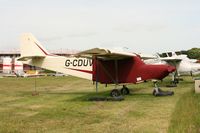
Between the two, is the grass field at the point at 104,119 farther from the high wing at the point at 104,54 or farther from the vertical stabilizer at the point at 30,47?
the vertical stabilizer at the point at 30,47

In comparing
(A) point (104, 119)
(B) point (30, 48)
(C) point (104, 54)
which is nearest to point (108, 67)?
(C) point (104, 54)

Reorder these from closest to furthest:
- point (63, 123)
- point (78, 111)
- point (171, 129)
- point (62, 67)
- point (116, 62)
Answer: point (171, 129)
point (63, 123)
point (78, 111)
point (116, 62)
point (62, 67)

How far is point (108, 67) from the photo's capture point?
18.1 meters

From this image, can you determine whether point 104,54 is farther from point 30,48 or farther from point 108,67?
point 30,48

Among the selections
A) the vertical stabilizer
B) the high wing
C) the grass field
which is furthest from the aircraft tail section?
the grass field

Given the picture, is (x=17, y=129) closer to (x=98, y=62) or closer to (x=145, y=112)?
(x=145, y=112)

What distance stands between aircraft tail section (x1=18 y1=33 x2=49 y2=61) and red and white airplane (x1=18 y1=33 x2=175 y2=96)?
2.9 inches

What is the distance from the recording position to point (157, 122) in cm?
944

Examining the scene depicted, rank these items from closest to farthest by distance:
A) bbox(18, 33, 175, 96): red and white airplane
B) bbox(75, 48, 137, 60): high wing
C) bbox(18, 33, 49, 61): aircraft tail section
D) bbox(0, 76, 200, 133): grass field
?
bbox(0, 76, 200, 133): grass field → bbox(75, 48, 137, 60): high wing → bbox(18, 33, 175, 96): red and white airplane → bbox(18, 33, 49, 61): aircraft tail section

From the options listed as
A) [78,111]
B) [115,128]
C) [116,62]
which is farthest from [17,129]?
[116,62]

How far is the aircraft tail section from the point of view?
20.8m

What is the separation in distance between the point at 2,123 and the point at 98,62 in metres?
9.34

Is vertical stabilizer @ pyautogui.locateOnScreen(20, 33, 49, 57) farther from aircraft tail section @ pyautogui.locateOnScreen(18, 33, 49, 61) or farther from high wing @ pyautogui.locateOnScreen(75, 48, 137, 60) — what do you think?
high wing @ pyautogui.locateOnScreen(75, 48, 137, 60)

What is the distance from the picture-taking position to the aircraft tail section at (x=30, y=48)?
817 inches
